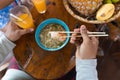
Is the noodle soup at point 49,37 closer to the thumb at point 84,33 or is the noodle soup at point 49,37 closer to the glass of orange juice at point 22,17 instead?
the glass of orange juice at point 22,17

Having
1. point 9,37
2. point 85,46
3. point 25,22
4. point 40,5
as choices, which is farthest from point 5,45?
point 85,46

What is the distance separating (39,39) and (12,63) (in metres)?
0.31

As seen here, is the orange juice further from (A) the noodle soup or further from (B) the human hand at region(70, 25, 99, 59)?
(B) the human hand at region(70, 25, 99, 59)

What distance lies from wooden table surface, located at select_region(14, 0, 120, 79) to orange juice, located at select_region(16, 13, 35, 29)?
0.04 metres

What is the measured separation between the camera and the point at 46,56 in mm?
984

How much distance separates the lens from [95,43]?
0.89m

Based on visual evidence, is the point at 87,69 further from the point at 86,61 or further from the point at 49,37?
the point at 49,37

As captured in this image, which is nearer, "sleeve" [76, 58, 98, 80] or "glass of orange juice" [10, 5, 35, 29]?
"sleeve" [76, 58, 98, 80]

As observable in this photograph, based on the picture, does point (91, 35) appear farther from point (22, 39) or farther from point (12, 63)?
point (12, 63)

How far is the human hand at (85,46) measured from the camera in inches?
33.7

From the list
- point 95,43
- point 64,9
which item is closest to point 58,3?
point 64,9

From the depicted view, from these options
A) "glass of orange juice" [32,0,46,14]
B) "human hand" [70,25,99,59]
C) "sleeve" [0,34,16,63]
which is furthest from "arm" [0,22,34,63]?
"human hand" [70,25,99,59]

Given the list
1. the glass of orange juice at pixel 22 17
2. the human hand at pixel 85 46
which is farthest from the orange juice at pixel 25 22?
the human hand at pixel 85 46

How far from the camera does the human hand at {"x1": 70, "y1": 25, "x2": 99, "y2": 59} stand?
86 cm
